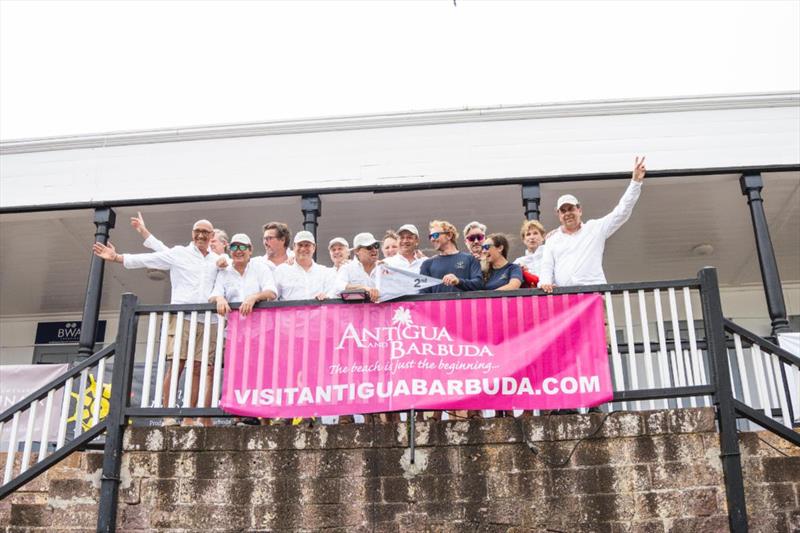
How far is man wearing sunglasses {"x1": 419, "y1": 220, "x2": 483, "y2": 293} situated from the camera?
5.75 meters

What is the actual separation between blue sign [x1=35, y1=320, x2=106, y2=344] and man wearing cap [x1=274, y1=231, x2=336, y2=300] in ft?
26.4

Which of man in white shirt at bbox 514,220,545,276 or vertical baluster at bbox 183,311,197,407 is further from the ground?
man in white shirt at bbox 514,220,545,276

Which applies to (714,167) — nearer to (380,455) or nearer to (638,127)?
(638,127)

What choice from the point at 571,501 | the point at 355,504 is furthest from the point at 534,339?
the point at 355,504

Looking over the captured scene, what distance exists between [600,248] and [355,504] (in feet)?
9.42

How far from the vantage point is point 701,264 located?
1143 centimetres

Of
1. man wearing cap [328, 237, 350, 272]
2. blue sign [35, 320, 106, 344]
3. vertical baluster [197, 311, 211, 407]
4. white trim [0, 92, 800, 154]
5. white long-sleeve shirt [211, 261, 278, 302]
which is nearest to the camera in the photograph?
vertical baluster [197, 311, 211, 407]

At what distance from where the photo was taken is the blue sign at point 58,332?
13.1 meters

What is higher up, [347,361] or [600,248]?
[600,248]

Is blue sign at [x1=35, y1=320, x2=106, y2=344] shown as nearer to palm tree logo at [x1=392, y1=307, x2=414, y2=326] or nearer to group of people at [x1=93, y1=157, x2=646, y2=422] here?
group of people at [x1=93, y1=157, x2=646, y2=422]

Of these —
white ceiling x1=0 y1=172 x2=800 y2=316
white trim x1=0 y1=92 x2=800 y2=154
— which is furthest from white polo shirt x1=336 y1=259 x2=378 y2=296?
white trim x1=0 y1=92 x2=800 y2=154

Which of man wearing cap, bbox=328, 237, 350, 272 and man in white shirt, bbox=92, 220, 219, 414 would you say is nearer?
man in white shirt, bbox=92, 220, 219, 414

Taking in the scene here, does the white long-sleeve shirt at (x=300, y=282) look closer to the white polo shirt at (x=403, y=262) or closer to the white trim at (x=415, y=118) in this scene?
the white polo shirt at (x=403, y=262)

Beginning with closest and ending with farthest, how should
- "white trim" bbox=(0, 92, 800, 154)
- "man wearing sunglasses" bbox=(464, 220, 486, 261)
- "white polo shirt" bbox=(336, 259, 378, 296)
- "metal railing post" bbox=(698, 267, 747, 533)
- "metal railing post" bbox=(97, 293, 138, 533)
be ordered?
"metal railing post" bbox=(698, 267, 747, 533) → "metal railing post" bbox=(97, 293, 138, 533) → "white polo shirt" bbox=(336, 259, 378, 296) → "man wearing sunglasses" bbox=(464, 220, 486, 261) → "white trim" bbox=(0, 92, 800, 154)
